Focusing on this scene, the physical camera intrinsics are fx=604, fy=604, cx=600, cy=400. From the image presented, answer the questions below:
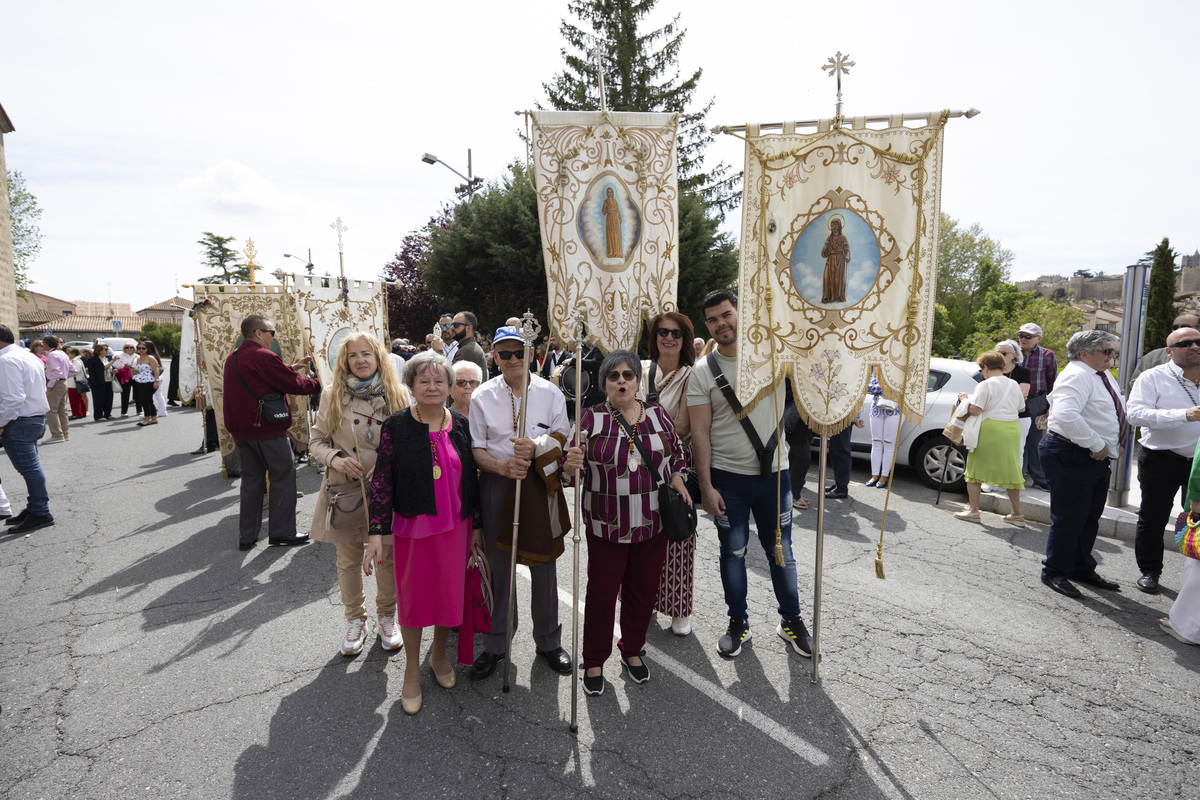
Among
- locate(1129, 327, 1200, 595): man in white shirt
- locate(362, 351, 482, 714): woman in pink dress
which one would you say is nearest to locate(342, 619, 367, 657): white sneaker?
locate(362, 351, 482, 714): woman in pink dress

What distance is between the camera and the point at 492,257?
60.6 feet

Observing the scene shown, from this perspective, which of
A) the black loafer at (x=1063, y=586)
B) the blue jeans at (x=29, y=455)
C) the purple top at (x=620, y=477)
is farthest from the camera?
the blue jeans at (x=29, y=455)

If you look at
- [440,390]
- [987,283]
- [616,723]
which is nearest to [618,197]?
[440,390]

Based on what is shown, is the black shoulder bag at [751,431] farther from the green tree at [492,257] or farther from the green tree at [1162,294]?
the green tree at [1162,294]

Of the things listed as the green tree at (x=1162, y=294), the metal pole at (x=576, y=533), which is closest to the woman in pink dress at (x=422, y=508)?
the metal pole at (x=576, y=533)

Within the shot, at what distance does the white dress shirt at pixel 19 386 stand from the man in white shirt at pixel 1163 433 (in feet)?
32.2

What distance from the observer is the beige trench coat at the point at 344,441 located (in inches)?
145

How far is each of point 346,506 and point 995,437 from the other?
615 cm

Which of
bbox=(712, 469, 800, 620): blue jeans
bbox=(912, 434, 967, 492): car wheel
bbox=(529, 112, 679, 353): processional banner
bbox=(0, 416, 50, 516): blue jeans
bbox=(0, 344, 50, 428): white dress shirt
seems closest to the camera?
bbox=(712, 469, 800, 620): blue jeans

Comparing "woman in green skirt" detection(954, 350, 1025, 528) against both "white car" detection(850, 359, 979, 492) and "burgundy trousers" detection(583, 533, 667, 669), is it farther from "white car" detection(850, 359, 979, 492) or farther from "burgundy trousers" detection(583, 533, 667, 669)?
"burgundy trousers" detection(583, 533, 667, 669)

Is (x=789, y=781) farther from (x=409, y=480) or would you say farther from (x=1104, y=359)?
(x=1104, y=359)

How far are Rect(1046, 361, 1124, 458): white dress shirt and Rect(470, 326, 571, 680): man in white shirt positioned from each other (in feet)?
12.3

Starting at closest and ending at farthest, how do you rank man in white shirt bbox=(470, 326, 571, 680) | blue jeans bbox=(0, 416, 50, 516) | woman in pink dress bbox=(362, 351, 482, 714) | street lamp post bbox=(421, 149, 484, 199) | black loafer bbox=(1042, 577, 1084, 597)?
woman in pink dress bbox=(362, 351, 482, 714) < man in white shirt bbox=(470, 326, 571, 680) < black loafer bbox=(1042, 577, 1084, 597) < blue jeans bbox=(0, 416, 50, 516) < street lamp post bbox=(421, 149, 484, 199)

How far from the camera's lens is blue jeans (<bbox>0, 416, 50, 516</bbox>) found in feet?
20.6
